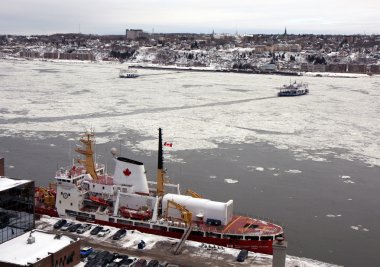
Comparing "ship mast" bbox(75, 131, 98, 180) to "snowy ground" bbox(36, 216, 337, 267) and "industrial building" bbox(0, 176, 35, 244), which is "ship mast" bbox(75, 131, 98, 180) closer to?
"snowy ground" bbox(36, 216, 337, 267)

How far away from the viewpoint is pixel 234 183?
21469mm

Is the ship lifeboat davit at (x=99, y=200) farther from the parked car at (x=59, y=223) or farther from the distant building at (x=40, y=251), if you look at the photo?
the distant building at (x=40, y=251)

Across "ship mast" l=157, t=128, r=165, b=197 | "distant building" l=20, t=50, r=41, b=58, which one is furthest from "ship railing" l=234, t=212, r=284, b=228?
"distant building" l=20, t=50, r=41, b=58

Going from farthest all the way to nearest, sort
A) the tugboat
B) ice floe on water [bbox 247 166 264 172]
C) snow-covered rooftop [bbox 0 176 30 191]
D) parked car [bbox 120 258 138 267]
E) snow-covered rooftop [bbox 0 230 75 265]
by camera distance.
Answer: ice floe on water [bbox 247 166 264 172]
the tugboat
snow-covered rooftop [bbox 0 176 30 191]
parked car [bbox 120 258 138 267]
snow-covered rooftop [bbox 0 230 75 265]

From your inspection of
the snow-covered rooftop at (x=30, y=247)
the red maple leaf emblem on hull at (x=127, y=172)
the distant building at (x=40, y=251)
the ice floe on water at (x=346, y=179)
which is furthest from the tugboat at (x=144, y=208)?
the ice floe on water at (x=346, y=179)

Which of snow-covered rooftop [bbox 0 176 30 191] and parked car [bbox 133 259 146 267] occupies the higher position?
snow-covered rooftop [bbox 0 176 30 191]

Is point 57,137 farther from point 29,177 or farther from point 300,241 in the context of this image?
point 300,241

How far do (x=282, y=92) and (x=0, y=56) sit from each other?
307 ft

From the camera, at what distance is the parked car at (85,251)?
13278 millimetres

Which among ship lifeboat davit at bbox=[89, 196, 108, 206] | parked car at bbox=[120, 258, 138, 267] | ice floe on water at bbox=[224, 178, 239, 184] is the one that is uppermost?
ship lifeboat davit at bbox=[89, 196, 108, 206]

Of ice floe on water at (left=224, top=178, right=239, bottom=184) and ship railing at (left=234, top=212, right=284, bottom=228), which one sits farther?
ice floe on water at (left=224, top=178, right=239, bottom=184)

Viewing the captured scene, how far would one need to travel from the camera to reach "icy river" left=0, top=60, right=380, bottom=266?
17906mm

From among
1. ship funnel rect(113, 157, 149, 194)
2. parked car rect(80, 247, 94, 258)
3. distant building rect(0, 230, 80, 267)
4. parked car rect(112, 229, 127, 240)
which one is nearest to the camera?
distant building rect(0, 230, 80, 267)

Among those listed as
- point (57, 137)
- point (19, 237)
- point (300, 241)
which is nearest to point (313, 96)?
point (57, 137)
